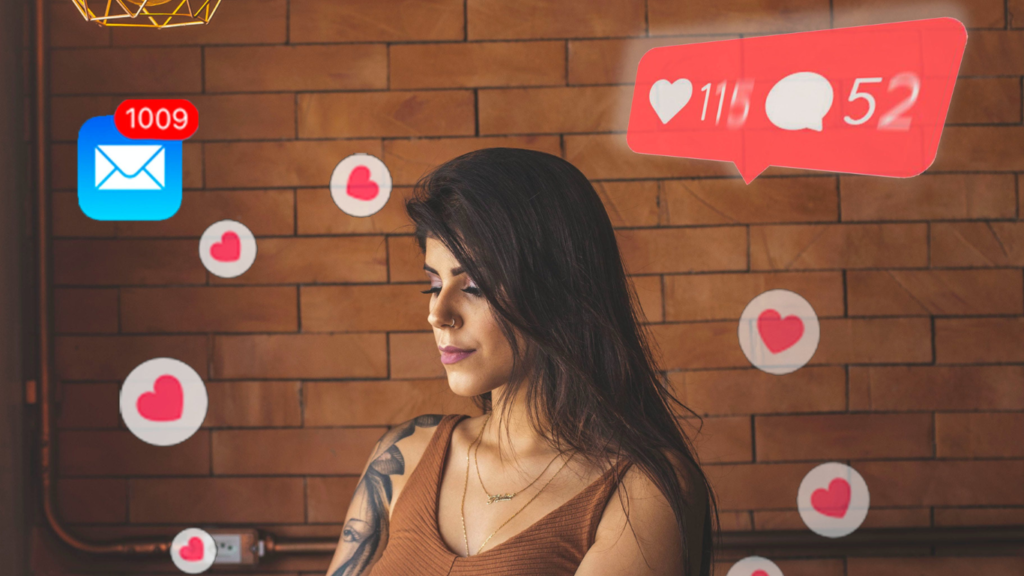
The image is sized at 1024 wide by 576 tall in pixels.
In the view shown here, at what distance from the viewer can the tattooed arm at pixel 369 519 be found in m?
1.37

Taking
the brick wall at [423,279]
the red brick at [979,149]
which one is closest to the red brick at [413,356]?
the brick wall at [423,279]

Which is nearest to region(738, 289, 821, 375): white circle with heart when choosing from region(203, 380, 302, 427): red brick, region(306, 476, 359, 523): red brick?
region(306, 476, 359, 523): red brick

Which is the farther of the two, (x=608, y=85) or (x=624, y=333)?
(x=608, y=85)

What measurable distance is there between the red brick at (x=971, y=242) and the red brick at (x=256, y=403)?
194 centimetres

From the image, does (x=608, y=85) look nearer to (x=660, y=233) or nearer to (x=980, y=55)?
(x=660, y=233)

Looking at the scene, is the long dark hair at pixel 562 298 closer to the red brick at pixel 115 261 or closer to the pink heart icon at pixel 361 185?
the pink heart icon at pixel 361 185

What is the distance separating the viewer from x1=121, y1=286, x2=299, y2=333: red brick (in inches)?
84.0

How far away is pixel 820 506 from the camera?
6.92 ft

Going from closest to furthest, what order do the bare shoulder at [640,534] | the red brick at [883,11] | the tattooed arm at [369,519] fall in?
the bare shoulder at [640,534]
the tattooed arm at [369,519]
the red brick at [883,11]

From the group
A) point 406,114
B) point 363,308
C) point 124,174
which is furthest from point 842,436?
point 124,174

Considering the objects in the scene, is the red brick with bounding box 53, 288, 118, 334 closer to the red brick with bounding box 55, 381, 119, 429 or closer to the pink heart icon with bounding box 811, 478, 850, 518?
the red brick with bounding box 55, 381, 119, 429

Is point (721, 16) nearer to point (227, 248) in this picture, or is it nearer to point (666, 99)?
point (666, 99)

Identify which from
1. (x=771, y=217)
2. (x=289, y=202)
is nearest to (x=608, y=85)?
(x=771, y=217)

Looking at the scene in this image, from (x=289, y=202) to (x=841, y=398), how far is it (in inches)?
68.2
